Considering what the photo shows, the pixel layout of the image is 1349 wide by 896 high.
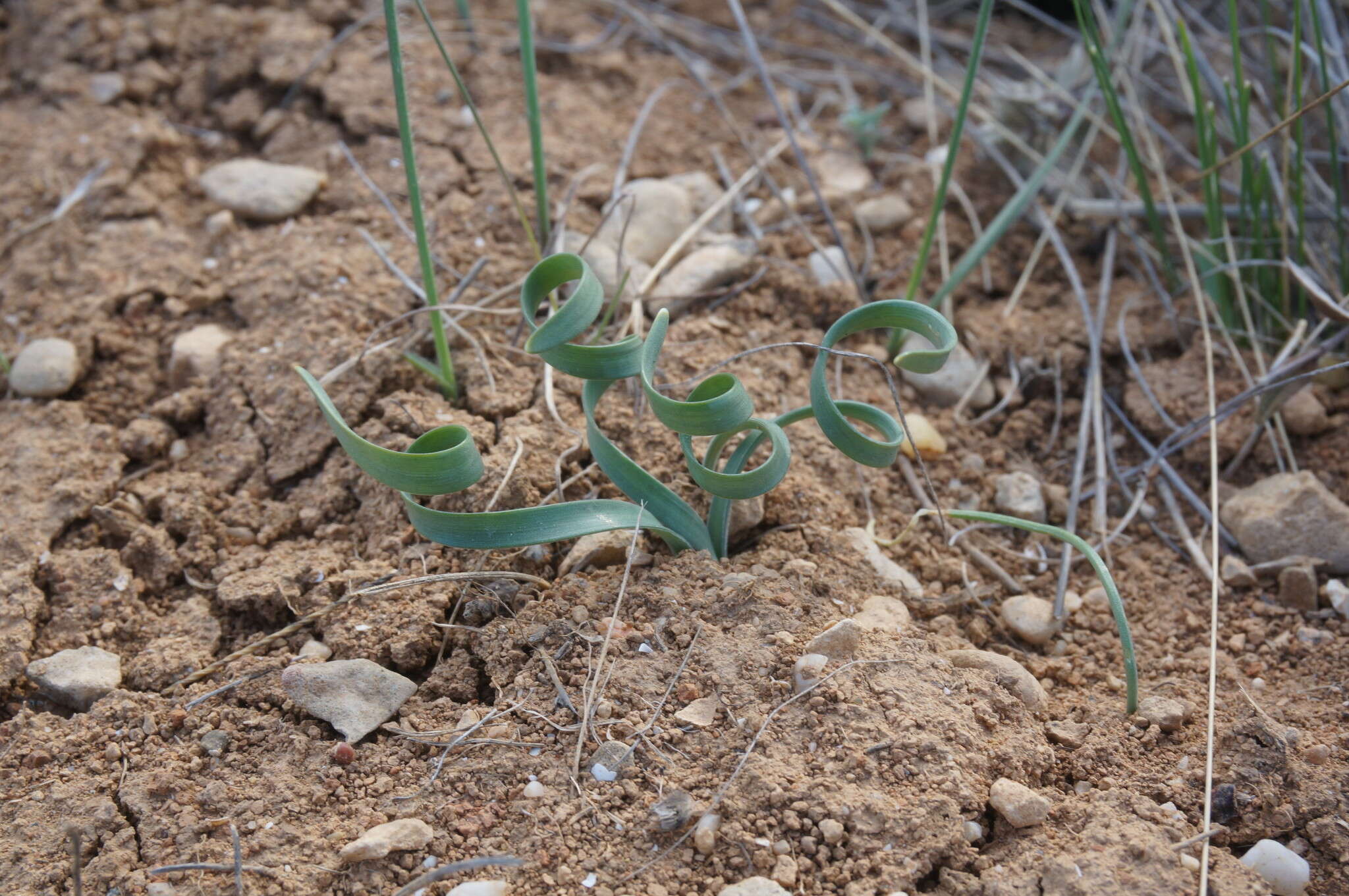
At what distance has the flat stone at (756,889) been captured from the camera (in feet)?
3.68

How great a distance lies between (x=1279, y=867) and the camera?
3.93 feet

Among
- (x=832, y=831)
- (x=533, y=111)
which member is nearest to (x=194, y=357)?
(x=533, y=111)

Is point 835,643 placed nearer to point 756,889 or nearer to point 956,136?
point 756,889

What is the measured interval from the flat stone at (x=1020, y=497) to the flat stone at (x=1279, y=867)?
64 centimetres

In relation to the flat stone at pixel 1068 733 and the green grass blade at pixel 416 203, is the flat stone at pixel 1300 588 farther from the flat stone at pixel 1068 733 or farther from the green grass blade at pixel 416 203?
the green grass blade at pixel 416 203

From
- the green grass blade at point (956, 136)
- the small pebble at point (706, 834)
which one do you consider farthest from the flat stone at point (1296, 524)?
the small pebble at point (706, 834)

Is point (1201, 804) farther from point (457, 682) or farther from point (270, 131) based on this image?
point (270, 131)

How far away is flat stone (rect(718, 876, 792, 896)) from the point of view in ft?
3.68

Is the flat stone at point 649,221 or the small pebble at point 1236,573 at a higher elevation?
the flat stone at point 649,221

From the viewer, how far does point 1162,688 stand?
1.44 m

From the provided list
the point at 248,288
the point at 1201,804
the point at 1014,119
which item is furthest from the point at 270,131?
the point at 1201,804

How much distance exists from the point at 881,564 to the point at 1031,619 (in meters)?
0.24

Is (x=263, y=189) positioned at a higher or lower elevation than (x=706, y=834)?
higher

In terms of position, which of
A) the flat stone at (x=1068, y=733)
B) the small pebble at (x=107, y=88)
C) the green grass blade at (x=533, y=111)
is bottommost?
the flat stone at (x=1068, y=733)
